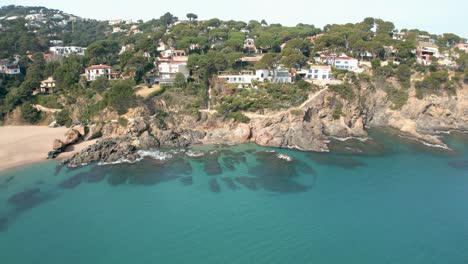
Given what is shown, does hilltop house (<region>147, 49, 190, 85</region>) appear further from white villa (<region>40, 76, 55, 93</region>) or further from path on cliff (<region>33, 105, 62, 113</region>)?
white villa (<region>40, 76, 55, 93</region>)

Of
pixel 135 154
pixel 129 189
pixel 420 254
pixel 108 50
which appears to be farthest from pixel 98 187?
pixel 108 50

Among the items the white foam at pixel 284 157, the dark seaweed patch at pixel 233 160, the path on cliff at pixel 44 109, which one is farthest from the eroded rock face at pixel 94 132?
the white foam at pixel 284 157

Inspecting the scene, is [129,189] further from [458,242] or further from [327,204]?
[458,242]

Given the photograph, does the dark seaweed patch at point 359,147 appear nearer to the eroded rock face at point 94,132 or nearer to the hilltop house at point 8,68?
the eroded rock face at point 94,132

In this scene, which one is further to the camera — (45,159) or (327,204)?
(45,159)

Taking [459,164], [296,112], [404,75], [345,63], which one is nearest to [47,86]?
[296,112]

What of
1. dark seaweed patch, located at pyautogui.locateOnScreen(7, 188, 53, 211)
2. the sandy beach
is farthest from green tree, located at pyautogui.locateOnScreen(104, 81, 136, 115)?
dark seaweed patch, located at pyautogui.locateOnScreen(7, 188, 53, 211)

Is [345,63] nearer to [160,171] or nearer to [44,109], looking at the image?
[160,171]
